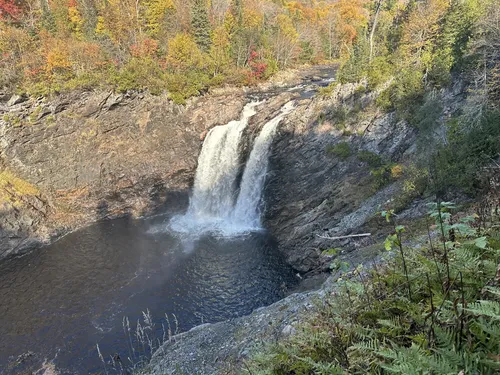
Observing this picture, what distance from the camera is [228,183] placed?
94.0ft

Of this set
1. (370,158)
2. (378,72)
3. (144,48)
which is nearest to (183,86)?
(144,48)

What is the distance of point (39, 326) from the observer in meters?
17.5

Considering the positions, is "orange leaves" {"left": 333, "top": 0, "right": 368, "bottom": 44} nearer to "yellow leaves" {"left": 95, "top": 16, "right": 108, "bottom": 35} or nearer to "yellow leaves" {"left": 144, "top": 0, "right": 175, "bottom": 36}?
"yellow leaves" {"left": 144, "top": 0, "right": 175, "bottom": 36}

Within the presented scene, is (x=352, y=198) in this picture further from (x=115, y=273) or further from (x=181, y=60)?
(x=181, y=60)

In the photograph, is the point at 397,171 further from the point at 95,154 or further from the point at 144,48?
the point at 144,48

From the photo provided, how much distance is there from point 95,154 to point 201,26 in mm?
22819

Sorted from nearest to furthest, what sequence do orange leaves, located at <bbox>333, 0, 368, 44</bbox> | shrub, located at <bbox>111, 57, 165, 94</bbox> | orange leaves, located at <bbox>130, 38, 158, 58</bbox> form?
shrub, located at <bbox>111, 57, 165, 94</bbox>, orange leaves, located at <bbox>130, 38, 158, 58</bbox>, orange leaves, located at <bbox>333, 0, 368, 44</bbox>

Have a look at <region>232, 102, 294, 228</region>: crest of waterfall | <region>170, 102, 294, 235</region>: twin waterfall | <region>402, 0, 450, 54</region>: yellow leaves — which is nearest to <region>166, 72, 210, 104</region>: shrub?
<region>170, 102, 294, 235</region>: twin waterfall

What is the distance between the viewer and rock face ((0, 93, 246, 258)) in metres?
27.3

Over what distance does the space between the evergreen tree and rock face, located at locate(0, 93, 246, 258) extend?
13126 mm

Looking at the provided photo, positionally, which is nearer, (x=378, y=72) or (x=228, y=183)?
(x=378, y=72)

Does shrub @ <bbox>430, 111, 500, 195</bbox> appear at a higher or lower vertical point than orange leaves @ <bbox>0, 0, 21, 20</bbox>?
lower

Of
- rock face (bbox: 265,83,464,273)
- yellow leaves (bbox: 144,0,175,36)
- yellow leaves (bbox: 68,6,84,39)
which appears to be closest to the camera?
rock face (bbox: 265,83,464,273)

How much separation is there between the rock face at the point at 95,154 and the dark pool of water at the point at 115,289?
3.54 meters
